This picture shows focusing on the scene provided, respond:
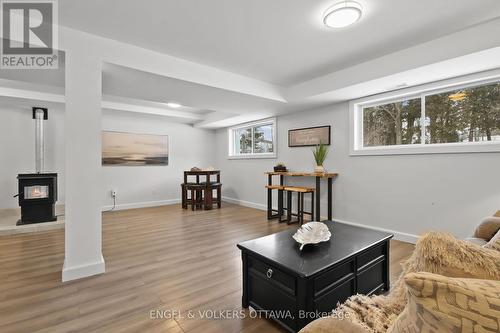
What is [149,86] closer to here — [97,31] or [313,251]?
[97,31]

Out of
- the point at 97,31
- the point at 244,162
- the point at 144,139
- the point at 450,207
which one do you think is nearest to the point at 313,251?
the point at 450,207

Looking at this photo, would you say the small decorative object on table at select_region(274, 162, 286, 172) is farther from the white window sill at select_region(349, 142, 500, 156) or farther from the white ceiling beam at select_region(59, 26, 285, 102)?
the white ceiling beam at select_region(59, 26, 285, 102)

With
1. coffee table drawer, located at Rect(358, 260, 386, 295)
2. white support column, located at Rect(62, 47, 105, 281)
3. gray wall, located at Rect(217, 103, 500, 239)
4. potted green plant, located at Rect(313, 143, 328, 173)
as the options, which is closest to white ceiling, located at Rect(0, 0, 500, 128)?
white support column, located at Rect(62, 47, 105, 281)

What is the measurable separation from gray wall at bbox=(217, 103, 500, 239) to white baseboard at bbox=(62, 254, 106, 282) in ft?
11.6

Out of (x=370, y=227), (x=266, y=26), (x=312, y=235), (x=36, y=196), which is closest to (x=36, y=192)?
(x=36, y=196)

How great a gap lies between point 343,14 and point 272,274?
215 cm

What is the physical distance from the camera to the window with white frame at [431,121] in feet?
8.93

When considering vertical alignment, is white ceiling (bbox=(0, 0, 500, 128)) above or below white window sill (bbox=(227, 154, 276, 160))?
above

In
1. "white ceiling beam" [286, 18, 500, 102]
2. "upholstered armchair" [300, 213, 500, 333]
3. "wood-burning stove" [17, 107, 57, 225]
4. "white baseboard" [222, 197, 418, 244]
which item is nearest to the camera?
"upholstered armchair" [300, 213, 500, 333]

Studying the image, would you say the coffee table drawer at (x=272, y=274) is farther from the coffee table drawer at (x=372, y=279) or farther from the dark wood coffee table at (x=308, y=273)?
the coffee table drawer at (x=372, y=279)

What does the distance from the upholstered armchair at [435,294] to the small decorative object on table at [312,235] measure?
519 millimetres

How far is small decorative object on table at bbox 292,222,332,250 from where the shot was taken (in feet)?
5.44

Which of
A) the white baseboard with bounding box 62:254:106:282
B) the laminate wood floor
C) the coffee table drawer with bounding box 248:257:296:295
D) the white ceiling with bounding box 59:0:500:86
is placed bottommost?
the laminate wood floor

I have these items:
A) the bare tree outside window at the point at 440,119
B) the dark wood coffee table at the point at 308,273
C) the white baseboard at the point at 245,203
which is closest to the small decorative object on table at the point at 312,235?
the dark wood coffee table at the point at 308,273
